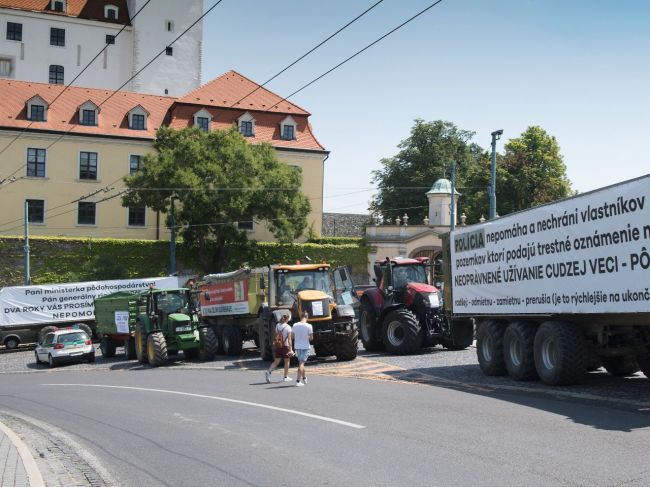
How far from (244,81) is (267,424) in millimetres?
61650

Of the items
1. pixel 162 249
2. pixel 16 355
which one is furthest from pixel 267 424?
pixel 162 249

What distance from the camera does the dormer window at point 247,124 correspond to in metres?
66.7

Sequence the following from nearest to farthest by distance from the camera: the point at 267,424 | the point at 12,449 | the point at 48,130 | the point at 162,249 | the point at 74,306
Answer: the point at 12,449 → the point at 267,424 → the point at 74,306 → the point at 162,249 → the point at 48,130

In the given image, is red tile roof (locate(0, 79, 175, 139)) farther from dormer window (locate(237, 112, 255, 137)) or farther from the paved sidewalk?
the paved sidewalk

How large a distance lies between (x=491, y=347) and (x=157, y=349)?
12.6m

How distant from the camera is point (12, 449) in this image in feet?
37.3

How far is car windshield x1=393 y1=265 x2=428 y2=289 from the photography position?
26.2 m

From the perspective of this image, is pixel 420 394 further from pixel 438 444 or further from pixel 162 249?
pixel 162 249

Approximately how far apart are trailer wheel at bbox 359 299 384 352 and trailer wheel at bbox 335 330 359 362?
266 centimetres

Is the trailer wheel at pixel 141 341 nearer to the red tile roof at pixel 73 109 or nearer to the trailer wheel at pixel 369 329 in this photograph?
the trailer wheel at pixel 369 329

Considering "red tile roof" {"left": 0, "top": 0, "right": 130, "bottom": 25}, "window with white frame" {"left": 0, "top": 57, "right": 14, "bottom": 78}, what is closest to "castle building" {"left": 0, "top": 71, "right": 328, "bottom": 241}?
"window with white frame" {"left": 0, "top": 57, "right": 14, "bottom": 78}

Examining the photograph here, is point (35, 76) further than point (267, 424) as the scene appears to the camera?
Yes

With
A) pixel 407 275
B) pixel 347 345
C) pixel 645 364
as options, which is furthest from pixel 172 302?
pixel 645 364

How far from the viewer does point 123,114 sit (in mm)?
65375
